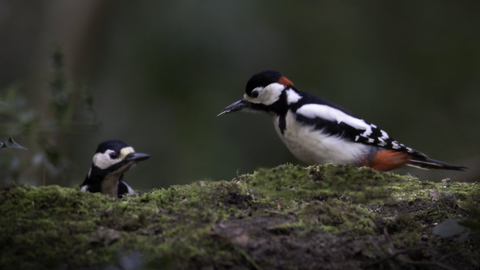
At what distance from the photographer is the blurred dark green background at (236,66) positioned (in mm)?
6855

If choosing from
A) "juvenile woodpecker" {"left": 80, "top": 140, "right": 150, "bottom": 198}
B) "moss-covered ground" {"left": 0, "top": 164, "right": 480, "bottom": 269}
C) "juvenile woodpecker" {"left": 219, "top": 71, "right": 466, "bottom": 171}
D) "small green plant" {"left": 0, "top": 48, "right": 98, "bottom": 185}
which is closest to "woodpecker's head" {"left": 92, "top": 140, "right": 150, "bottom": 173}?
"juvenile woodpecker" {"left": 80, "top": 140, "right": 150, "bottom": 198}

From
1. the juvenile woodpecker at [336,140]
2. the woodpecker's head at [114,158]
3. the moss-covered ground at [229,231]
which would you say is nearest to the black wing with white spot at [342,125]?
the juvenile woodpecker at [336,140]

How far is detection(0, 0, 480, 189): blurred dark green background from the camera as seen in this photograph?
6.86 meters

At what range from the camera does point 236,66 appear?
7.37 metres

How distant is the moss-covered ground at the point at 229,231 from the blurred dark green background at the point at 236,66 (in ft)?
14.5

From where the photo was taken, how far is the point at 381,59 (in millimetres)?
7773

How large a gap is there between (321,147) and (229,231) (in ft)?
4.40

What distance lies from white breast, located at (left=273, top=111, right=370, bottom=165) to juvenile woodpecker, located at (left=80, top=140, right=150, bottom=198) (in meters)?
1.26

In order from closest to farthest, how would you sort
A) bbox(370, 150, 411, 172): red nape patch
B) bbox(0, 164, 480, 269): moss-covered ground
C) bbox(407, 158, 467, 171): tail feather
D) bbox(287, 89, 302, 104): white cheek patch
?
bbox(0, 164, 480, 269): moss-covered ground
bbox(407, 158, 467, 171): tail feather
bbox(370, 150, 411, 172): red nape patch
bbox(287, 89, 302, 104): white cheek patch

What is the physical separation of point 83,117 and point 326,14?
5.87 m

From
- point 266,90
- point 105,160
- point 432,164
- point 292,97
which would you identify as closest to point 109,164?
point 105,160

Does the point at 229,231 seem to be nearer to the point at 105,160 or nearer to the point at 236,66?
the point at 105,160

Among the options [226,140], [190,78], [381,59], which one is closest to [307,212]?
[226,140]

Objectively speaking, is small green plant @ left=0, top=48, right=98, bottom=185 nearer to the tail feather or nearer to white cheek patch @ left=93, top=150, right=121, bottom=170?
white cheek patch @ left=93, top=150, right=121, bottom=170
